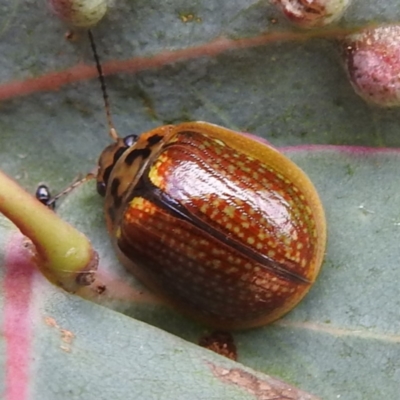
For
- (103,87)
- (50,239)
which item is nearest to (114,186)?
(103,87)

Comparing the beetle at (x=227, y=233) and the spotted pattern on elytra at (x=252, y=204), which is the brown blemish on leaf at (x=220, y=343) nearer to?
the beetle at (x=227, y=233)

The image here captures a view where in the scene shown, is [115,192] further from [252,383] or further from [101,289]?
[252,383]

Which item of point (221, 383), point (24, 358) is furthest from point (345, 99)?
point (24, 358)

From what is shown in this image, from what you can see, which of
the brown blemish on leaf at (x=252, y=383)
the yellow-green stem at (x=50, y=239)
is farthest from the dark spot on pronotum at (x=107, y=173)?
the brown blemish on leaf at (x=252, y=383)

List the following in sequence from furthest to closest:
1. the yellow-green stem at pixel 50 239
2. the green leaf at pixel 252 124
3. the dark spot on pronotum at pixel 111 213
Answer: the dark spot on pronotum at pixel 111 213
the green leaf at pixel 252 124
the yellow-green stem at pixel 50 239

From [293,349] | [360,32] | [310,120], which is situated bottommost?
[293,349]

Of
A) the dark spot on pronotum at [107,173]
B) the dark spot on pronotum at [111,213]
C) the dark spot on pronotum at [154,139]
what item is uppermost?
the dark spot on pronotum at [154,139]

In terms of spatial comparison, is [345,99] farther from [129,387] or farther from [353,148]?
[129,387]
